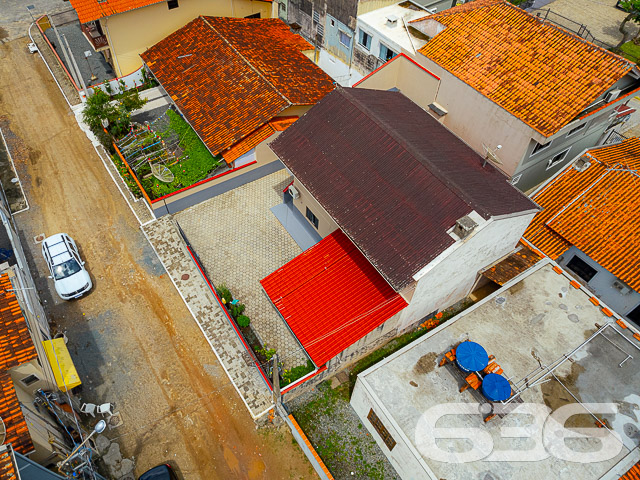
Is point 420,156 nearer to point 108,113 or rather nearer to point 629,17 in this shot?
point 108,113

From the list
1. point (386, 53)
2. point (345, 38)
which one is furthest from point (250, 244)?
point (345, 38)

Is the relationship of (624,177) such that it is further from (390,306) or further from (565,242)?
(390,306)

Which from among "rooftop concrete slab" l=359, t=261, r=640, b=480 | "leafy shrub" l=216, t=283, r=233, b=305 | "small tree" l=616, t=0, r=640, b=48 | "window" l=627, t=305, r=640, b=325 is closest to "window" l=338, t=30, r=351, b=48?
"leafy shrub" l=216, t=283, r=233, b=305

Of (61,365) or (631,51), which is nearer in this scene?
(61,365)

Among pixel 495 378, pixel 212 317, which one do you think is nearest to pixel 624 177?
pixel 495 378

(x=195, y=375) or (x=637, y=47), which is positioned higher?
(x=637, y=47)

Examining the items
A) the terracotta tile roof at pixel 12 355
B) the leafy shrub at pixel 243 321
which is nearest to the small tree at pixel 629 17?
the leafy shrub at pixel 243 321
